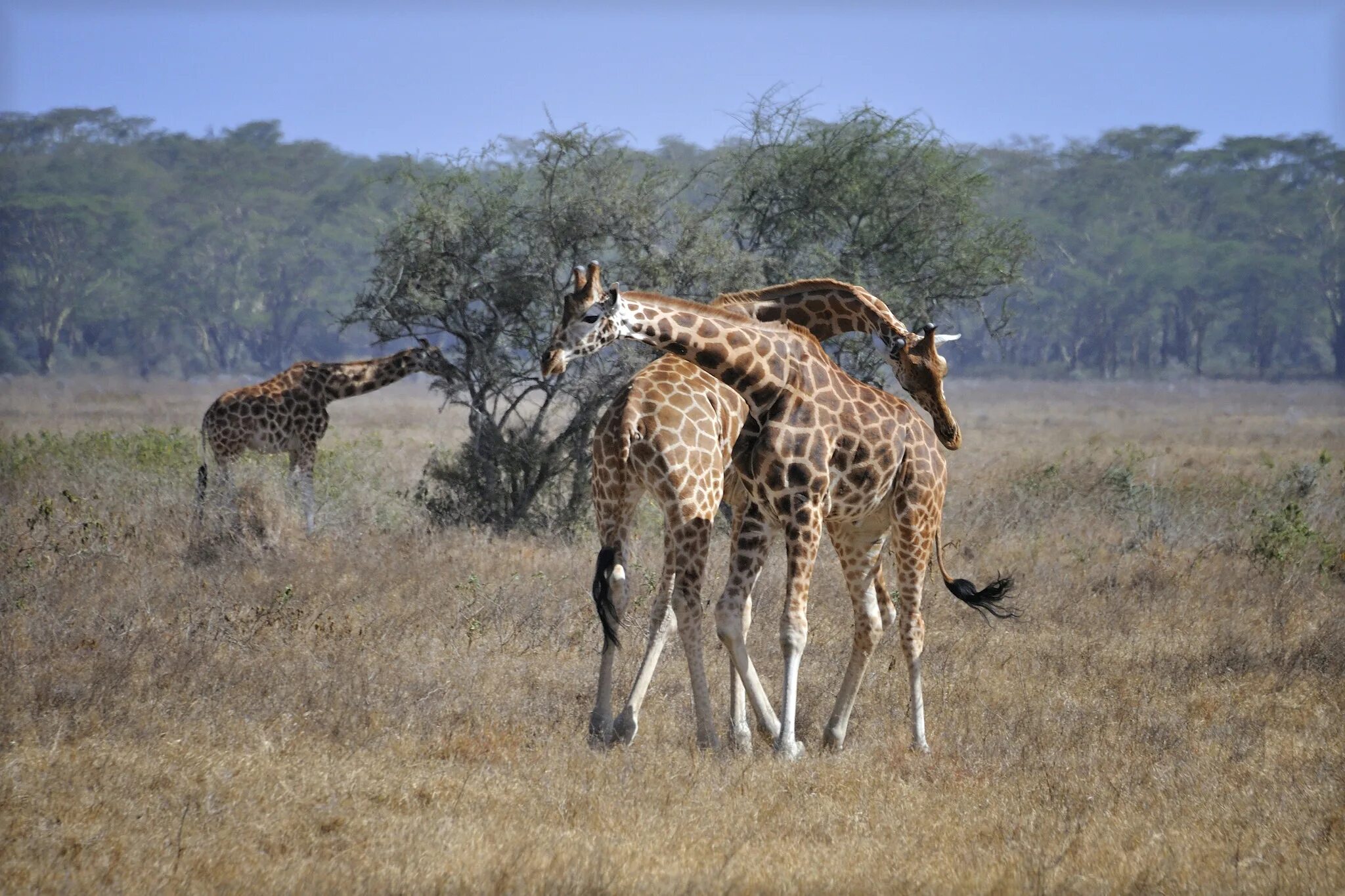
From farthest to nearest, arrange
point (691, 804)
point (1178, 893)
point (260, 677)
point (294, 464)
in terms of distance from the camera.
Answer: point (294, 464), point (260, 677), point (691, 804), point (1178, 893)

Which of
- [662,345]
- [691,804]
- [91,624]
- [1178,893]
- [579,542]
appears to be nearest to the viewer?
[1178,893]

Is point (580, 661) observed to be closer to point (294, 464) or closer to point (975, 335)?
point (294, 464)

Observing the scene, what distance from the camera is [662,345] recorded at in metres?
6.98

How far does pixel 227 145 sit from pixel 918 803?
7459 centimetres

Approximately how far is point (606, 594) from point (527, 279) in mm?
6187

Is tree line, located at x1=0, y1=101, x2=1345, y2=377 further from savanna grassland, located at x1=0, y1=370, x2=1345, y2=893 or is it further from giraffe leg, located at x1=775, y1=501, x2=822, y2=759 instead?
giraffe leg, located at x1=775, y1=501, x2=822, y2=759

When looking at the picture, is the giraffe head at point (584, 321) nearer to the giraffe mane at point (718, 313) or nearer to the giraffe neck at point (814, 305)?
the giraffe mane at point (718, 313)

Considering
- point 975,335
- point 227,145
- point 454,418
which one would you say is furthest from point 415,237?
point 227,145

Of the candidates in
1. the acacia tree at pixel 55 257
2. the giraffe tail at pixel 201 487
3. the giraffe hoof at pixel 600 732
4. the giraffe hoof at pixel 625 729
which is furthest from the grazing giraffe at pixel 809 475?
the acacia tree at pixel 55 257

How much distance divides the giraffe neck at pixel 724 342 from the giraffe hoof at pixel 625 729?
1734 mm

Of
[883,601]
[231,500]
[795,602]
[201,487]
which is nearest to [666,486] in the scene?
[795,602]

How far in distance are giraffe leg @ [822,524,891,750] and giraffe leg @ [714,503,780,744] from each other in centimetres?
35

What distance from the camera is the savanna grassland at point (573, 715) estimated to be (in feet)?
18.6

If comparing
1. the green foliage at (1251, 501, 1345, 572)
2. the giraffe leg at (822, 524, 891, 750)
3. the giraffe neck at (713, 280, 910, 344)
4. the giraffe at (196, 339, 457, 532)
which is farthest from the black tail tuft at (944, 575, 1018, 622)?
the giraffe at (196, 339, 457, 532)
